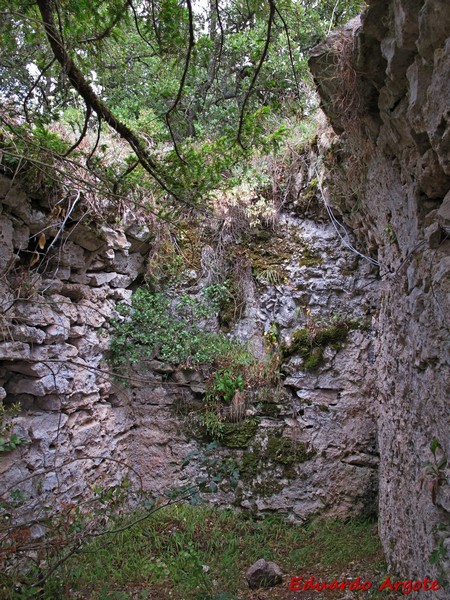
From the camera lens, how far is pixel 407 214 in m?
2.62

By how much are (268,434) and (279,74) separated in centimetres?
530

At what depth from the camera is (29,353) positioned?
3.69m

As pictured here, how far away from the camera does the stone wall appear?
3.78 metres

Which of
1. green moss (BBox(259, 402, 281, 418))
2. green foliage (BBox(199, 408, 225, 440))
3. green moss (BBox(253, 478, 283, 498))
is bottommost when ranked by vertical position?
green moss (BBox(253, 478, 283, 498))

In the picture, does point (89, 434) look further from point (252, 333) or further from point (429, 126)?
point (429, 126)

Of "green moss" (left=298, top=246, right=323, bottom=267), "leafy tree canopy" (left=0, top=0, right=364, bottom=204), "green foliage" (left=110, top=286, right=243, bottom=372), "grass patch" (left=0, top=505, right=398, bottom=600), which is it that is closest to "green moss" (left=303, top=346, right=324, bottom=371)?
"green foliage" (left=110, top=286, right=243, bottom=372)

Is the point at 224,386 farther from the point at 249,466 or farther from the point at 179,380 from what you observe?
the point at 249,466

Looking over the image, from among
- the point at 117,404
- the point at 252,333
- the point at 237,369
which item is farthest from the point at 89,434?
the point at 252,333

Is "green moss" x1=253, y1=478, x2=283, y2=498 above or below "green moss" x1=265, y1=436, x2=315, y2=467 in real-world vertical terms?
below

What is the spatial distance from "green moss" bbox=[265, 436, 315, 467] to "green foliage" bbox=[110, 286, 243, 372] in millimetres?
1048

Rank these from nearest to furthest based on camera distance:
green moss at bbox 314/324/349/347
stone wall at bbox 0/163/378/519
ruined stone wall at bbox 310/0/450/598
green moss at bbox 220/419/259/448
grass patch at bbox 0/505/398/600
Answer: ruined stone wall at bbox 310/0/450/598, grass patch at bbox 0/505/398/600, stone wall at bbox 0/163/378/519, green moss at bbox 220/419/259/448, green moss at bbox 314/324/349/347

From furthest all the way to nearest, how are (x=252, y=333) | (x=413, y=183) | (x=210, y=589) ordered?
(x=252, y=333) < (x=210, y=589) < (x=413, y=183)

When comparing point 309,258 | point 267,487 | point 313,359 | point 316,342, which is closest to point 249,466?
point 267,487

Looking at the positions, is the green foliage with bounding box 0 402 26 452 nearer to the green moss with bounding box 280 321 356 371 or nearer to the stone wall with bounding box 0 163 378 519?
the stone wall with bounding box 0 163 378 519
